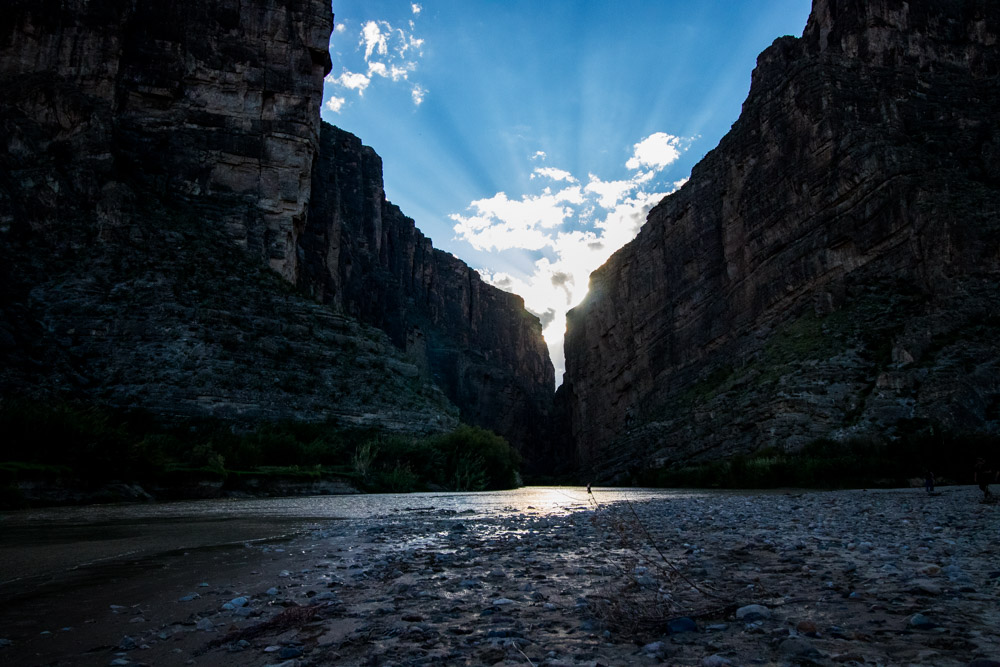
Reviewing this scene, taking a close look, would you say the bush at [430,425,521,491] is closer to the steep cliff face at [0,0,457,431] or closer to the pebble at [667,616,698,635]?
the steep cliff face at [0,0,457,431]

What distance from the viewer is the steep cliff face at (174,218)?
3722 centimetres

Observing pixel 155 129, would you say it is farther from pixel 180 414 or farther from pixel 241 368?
pixel 180 414

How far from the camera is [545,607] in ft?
14.2

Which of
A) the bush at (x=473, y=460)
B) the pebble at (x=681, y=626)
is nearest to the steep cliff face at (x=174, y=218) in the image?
the bush at (x=473, y=460)

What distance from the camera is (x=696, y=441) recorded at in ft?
166

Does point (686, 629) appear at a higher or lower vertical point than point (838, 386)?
lower

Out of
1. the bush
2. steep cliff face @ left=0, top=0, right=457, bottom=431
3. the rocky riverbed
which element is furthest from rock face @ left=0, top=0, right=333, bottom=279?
the rocky riverbed

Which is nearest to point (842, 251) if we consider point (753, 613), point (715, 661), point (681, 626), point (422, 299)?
point (753, 613)

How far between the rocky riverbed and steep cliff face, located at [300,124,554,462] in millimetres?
78073

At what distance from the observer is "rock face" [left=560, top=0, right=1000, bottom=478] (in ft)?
123

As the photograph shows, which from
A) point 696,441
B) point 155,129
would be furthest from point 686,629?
point 155,129

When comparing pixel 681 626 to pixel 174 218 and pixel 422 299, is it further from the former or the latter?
pixel 422 299

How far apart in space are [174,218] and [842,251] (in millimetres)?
55247

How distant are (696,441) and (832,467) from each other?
18828mm
